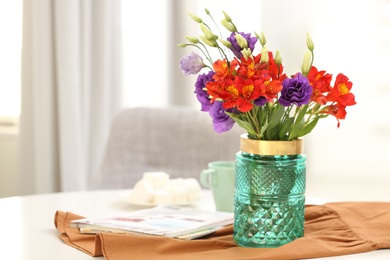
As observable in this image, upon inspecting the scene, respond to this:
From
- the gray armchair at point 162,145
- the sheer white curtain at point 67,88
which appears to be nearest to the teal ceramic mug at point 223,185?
the gray armchair at point 162,145

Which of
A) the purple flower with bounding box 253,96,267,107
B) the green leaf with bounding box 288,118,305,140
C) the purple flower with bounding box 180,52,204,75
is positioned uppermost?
the purple flower with bounding box 180,52,204,75

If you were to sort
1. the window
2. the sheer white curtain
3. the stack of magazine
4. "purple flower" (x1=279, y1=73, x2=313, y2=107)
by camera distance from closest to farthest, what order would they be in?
"purple flower" (x1=279, y1=73, x2=313, y2=107) < the stack of magazine < the sheer white curtain < the window

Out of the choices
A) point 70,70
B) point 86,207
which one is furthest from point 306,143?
point 86,207

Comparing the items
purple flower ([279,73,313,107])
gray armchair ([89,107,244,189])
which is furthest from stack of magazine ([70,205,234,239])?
gray armchair ([89,107,244,189])

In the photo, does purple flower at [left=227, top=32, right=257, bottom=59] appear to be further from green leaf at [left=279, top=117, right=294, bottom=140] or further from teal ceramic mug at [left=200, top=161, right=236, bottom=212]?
teal ceramic mug at [left=200, top=161, right=236, bottom=212]

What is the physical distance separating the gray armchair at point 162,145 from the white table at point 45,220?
473 millimetres

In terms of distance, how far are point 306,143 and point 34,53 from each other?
128 centimetres

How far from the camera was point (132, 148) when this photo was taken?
2371 mm

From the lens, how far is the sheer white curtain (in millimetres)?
3143

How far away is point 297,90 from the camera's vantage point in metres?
1.18

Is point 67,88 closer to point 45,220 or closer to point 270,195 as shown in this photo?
point 45,220

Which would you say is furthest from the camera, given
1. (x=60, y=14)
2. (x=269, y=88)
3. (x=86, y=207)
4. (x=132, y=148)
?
(x=60, y=14)

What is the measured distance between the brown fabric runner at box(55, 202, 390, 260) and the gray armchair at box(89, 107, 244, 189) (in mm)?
858

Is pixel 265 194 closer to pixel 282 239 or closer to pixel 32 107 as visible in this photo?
pixel 282 239
